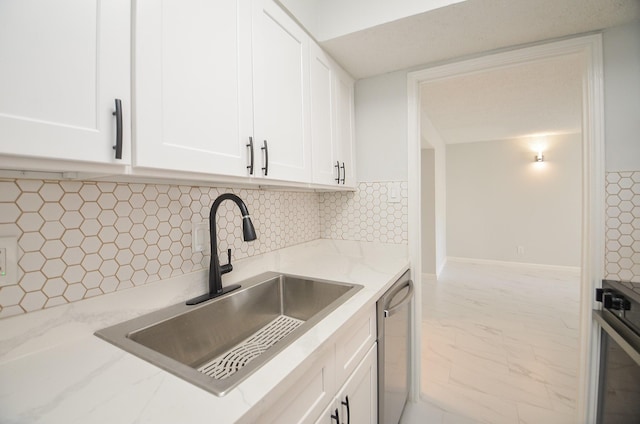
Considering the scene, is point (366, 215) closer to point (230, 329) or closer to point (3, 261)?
point (230, 329)

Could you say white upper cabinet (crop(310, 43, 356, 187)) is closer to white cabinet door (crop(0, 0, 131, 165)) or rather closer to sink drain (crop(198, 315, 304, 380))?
sink drain (crop(198, 315, 304, 380))

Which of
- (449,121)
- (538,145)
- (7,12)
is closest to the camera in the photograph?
(7,12)

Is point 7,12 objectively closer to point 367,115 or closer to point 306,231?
point 306,231

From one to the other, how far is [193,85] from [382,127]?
4.43ft

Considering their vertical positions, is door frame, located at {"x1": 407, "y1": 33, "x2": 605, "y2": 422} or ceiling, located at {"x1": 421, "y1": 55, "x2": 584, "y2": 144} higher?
ceiling, located at {"x1": 421, "y1": 55, "x2": 584, "y2": 144}

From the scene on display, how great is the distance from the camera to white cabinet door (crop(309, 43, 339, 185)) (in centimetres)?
142

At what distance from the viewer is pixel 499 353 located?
7.37 feet

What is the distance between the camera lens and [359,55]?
1.60 metres

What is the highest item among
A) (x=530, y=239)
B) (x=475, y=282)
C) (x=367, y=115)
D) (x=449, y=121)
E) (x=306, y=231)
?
(x=449, y=121)

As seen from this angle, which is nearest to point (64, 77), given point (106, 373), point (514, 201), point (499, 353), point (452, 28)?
point (106, 373)

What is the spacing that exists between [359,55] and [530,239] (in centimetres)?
496

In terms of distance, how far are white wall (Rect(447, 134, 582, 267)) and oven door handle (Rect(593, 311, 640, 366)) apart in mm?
4145

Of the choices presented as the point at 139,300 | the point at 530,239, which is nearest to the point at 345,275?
the point at 139,300

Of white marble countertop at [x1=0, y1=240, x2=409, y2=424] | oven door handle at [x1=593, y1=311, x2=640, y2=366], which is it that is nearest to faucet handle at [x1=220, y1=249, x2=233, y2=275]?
white marble countertop at [x1=0, y1=240, x2=409, y2=424]
